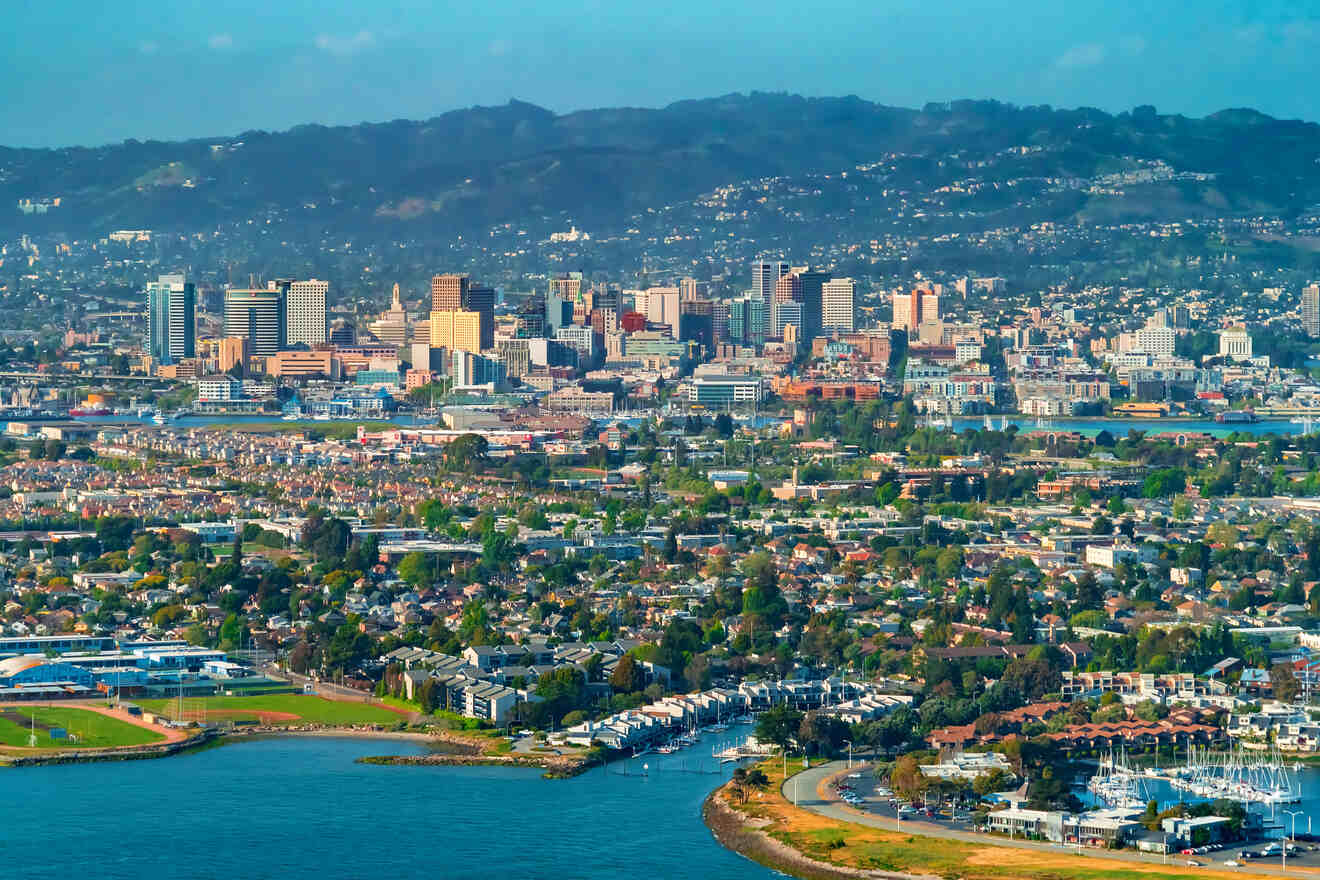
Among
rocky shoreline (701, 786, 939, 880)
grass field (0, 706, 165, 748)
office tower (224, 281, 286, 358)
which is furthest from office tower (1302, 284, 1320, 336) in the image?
rocky shoreline (701, 786, 939, 880)

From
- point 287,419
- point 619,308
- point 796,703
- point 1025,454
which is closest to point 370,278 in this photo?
point 619,308

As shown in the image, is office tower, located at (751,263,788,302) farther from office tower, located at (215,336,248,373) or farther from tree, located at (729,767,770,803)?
tree, located at (729,767,770,803)

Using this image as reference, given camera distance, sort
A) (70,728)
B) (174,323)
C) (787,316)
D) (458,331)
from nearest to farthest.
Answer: (70,728) → (458,331) → (174,323) → (787,316)

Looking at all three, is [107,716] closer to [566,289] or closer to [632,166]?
[566,289]

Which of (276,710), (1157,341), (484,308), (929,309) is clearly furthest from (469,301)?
(276,710)

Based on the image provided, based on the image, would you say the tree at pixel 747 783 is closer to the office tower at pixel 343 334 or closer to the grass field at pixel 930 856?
the grass field at pixel 930 856

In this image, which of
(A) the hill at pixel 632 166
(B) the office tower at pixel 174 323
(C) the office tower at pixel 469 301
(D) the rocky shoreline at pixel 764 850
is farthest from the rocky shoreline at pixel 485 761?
Answer: (A) the hill at pixel 632 166
